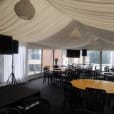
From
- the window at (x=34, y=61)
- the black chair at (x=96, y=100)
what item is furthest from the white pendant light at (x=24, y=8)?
the window at (x=34, y=61)

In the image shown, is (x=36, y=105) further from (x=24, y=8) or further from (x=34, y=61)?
(x=34, y=61)

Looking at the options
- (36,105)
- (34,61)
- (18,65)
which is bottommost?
(36,105)

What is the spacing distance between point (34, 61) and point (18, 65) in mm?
2433

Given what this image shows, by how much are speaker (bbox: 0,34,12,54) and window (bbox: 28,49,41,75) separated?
4925mm

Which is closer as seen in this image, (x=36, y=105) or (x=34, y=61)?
(x=36, y=105)

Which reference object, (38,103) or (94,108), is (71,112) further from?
(38,103)

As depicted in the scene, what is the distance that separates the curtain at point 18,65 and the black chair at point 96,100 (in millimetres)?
5122

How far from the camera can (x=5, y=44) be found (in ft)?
18.2

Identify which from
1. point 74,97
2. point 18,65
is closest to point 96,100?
point 74,97

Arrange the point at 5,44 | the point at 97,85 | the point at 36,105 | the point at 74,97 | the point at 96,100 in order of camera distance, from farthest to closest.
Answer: the point at 5,44 < the point at 97,85 < the point at 74,97 < the point at 96,100 < the point at 36,105

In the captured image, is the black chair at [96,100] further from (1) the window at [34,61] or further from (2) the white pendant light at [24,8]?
(1) the window at [34,61]

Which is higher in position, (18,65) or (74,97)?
(18,65)

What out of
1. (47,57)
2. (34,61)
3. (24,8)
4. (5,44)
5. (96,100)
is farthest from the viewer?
(47,57)

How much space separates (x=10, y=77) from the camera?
8.29 metres
